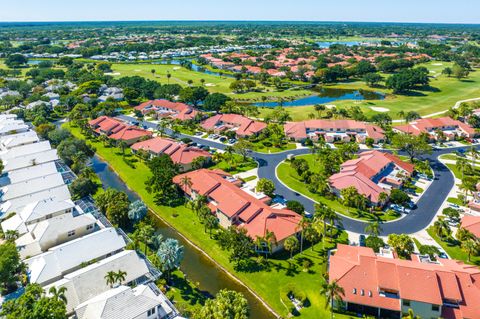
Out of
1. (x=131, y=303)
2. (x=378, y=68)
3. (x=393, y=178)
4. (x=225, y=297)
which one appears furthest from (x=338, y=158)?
(x=378, y=68)

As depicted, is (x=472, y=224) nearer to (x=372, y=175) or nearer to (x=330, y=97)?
(x=372, y=175)

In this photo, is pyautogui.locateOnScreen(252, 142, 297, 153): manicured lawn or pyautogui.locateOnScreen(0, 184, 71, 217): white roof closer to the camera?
pyautogui.locateOnScreen(0, 184, 71, 217): white roof

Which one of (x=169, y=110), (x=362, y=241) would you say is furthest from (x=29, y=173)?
(x=362, y=241)

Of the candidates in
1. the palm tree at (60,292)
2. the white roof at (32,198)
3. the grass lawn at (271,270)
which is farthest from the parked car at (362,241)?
the white roof at (32,198)

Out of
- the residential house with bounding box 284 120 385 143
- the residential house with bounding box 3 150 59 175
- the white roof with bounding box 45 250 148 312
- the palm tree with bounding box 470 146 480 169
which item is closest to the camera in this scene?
the white roof with bounding box 45 250 148 312

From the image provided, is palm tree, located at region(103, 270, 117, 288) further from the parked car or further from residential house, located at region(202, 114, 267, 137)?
residential house, located at region(202, 114, 267, 137)

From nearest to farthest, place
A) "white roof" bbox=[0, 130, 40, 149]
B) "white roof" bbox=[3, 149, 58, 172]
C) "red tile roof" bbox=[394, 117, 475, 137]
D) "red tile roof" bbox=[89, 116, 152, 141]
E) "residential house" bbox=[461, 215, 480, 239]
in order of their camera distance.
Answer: "residential house" bbox=[461, 215, 480, 239], "white roof" bbox=[3, 149, 58, 172], "white roof" bbox=[0, 130, 40, 149], "red tile roof" bbox=[89, 116, 152, 141], "red tile roof" bbox=[394, 117, 475, 137]

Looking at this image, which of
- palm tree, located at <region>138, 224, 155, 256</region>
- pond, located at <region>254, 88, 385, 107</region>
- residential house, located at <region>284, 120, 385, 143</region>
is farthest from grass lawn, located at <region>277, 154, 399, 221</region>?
pond, located at <region>254, 88, 385, 107</region>

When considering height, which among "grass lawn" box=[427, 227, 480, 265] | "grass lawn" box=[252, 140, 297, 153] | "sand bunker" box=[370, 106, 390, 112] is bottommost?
"grass lawn" box=[427, 227, 480, 265]

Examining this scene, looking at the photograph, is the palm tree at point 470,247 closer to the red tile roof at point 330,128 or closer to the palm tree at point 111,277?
the palm tree at point 111,277
